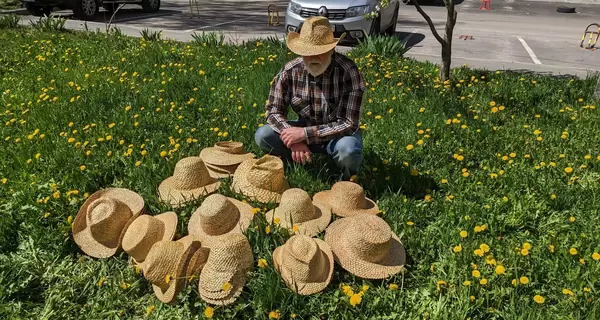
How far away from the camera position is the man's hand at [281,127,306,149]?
309cm

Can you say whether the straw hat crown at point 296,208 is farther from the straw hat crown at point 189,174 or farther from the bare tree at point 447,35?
the bare tree at point 447,35

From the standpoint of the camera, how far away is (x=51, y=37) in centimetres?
820

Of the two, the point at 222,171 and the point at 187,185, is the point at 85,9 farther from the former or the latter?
the point at 187,185

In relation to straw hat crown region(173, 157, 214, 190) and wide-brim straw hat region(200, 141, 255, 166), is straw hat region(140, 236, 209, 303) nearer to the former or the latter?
straw hat crown region(173, 157, 214, 190)

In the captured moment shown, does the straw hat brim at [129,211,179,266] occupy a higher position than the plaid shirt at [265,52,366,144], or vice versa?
the plaid shirt at [265,52,366,144]

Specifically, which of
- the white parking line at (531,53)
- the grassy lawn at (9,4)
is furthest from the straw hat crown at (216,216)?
the grassy lawn at (9,4)

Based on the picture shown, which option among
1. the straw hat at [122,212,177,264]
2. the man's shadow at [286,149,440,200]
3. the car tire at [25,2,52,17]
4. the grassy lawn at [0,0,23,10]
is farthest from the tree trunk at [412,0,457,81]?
the grassy lawn at [0,0,23,10]

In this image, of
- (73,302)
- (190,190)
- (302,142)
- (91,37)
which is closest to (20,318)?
(73,302)

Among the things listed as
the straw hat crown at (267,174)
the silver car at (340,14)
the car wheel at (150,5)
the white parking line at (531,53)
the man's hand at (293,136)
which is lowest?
the straw hat crown at (267,174)

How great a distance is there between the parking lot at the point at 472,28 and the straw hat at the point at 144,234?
5321 millimetres

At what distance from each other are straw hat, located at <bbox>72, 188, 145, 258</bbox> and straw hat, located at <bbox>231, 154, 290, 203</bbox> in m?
0.72

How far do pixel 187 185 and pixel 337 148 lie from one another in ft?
3.46

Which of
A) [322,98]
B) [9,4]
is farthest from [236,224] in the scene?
[9,4]

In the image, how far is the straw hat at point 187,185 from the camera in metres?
3.11
